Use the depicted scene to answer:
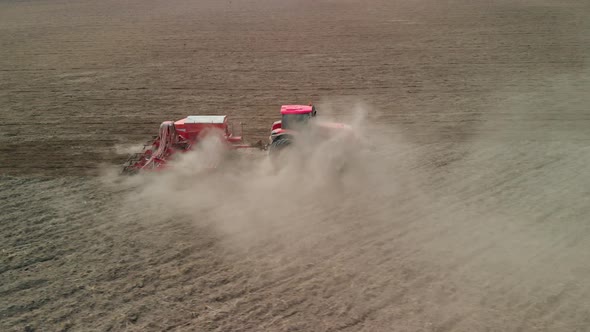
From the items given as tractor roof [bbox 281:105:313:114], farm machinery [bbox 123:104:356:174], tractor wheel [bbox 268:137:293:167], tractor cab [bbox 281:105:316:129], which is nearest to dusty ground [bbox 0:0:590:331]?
tractor wheel [bbox 268:137:293:167]

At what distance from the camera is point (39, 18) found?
39.9 meters

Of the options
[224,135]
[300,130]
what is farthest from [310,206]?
[224,135]

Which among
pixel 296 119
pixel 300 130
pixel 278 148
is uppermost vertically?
pixel 296 119

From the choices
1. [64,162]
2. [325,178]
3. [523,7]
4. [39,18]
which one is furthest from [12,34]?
[523,7]

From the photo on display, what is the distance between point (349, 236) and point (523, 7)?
36.6 meters

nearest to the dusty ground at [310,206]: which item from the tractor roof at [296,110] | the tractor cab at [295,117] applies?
the tractor cab at [295,117]

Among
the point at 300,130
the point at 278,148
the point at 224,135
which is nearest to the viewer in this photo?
the point at 278,148

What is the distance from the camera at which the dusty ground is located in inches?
293

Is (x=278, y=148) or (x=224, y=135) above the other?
(x=224, y=135)

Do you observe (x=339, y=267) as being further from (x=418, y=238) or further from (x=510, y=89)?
(x=510, y=89)

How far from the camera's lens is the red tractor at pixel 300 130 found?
12.0m

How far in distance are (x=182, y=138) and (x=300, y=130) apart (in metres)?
3.36

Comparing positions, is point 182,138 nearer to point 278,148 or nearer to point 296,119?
point 278,148

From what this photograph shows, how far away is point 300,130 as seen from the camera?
40.0 ft
